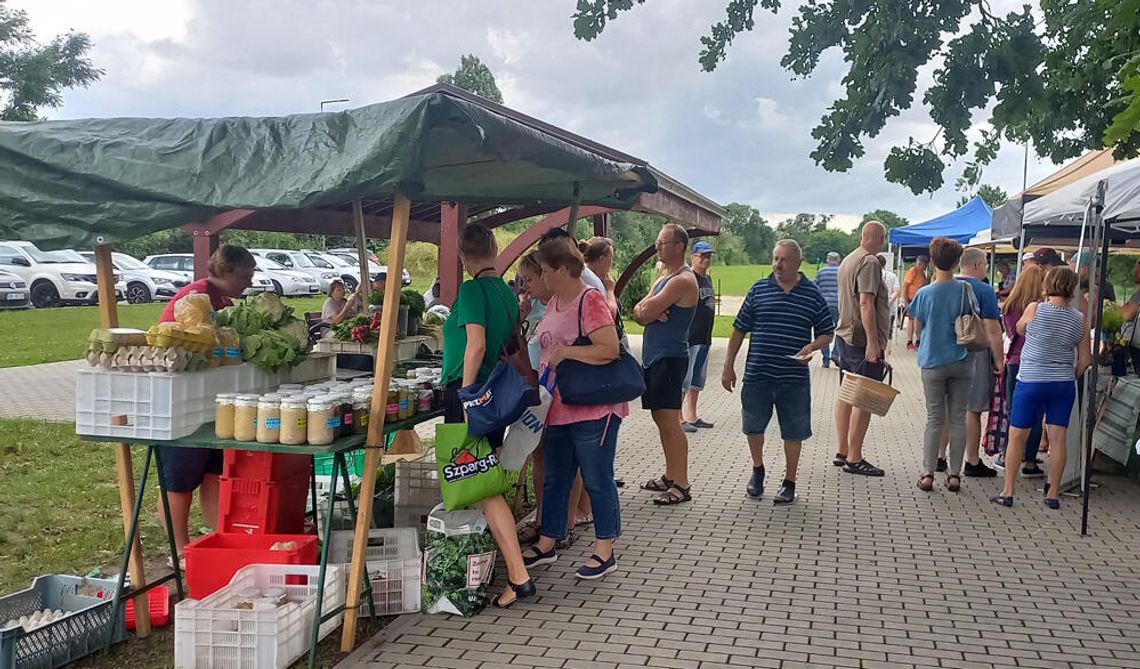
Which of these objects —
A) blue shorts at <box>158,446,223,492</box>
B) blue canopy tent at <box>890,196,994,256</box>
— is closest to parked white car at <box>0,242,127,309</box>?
blue canopy tent at <box>890,196,994,256</box>

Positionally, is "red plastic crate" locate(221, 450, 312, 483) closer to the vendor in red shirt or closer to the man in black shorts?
the vendor in red shirt

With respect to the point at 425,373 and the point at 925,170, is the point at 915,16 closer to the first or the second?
the point at 925,170

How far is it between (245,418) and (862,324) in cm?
509

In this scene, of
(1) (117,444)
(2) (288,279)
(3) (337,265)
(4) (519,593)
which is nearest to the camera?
(1) (117,444)

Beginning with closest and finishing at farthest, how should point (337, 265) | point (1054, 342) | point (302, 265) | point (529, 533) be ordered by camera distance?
point (529, 533)
point (1054, 342)
point (302, 265)
point (337, 265)

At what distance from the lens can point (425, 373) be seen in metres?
5.25

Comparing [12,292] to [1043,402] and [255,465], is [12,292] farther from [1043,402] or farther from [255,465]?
[1043,402]

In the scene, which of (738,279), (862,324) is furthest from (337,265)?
(862,324)

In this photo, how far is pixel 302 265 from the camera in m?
34.2

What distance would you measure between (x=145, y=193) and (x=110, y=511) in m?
3.47

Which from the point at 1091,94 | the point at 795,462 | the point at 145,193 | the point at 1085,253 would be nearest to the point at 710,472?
the point at 795,462

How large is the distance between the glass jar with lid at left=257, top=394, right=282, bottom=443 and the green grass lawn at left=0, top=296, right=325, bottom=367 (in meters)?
8.75

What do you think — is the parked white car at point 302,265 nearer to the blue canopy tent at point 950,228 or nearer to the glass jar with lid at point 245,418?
the blue canopy tent at point 950,228

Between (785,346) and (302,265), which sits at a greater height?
(302,265)
